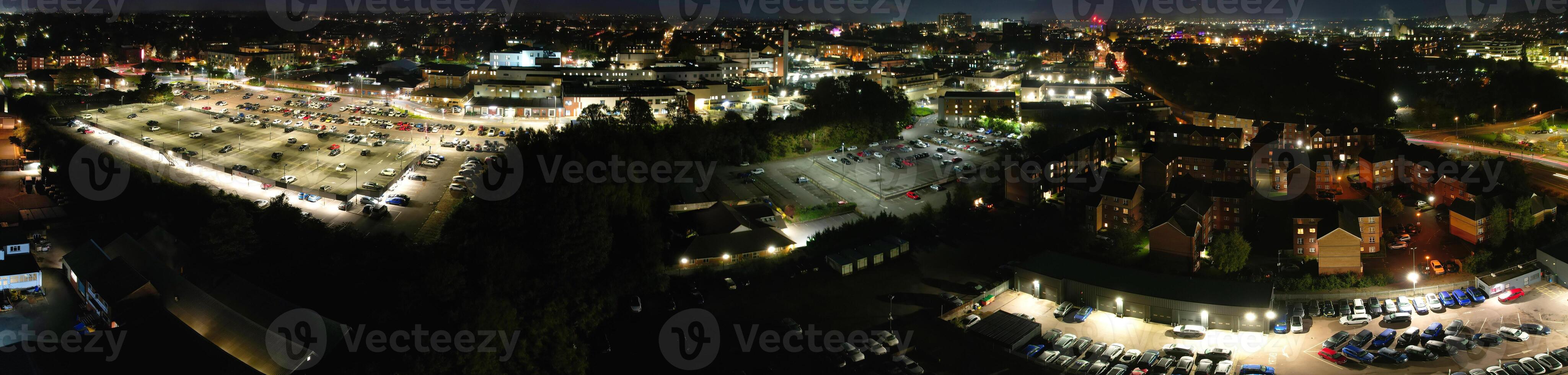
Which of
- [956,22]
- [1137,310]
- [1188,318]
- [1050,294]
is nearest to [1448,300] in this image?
[1188,318]

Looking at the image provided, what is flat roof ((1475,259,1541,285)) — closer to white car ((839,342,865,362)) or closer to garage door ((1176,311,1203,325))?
garage door ((1176,311,1203,325))

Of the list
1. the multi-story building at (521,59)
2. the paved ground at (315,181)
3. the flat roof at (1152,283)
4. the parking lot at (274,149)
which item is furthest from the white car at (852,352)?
the multi-story building at (521,59)

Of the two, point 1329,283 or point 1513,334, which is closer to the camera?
point 1513,334

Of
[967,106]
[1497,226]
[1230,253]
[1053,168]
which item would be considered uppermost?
[967,106]

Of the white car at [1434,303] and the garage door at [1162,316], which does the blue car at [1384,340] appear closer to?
the white car at [1434,303]

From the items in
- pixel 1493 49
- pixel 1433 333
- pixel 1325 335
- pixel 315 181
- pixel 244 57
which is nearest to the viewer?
pixel 1433 333

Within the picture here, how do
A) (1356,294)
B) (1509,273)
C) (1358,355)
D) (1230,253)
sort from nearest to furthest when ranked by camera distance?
1. (1358,355)
2. (1356,294)
3. (1509,273)
4. (1230,253)

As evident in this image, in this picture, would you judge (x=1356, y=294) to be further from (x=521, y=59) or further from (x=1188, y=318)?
(x=521, y=59)
